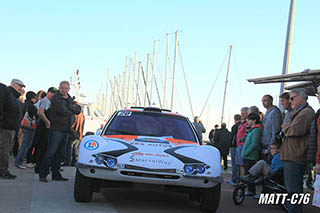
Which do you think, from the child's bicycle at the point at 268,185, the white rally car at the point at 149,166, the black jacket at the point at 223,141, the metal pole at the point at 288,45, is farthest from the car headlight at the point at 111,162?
the black jacket at the point at 223,141

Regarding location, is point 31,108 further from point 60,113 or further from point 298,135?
point 298,135

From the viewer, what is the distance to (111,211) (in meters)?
6.59

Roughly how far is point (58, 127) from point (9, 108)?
102 centimetres

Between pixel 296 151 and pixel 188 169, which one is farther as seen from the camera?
pixel 188 169

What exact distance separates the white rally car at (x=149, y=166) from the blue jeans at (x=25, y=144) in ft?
18.1

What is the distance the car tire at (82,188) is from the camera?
695cm

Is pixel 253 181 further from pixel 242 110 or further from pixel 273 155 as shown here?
pixel 242 110

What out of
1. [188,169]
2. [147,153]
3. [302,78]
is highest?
[302,78]

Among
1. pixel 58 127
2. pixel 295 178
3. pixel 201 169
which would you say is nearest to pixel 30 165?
pixel 58 127

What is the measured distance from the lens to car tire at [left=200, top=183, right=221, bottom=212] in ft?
23.0

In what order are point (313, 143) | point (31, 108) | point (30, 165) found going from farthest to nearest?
point (31, 108) < point (30, 165) < point (313, 143)

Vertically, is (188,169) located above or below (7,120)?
below

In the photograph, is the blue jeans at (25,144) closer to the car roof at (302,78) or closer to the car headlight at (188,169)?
the car roof at (302,78)

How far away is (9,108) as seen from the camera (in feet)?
31.2
